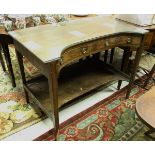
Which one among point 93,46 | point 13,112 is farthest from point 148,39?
point 13,112

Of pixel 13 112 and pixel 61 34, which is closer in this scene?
pixel 61 34

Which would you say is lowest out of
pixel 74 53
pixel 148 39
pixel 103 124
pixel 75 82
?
pixel 103 124

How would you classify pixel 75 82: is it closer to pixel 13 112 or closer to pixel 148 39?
pixel 13 112

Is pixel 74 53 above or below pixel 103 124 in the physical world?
above

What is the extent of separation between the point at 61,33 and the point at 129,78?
950mm

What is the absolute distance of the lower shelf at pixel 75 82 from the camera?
1686 millimetres

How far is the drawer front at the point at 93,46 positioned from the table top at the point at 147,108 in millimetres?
557

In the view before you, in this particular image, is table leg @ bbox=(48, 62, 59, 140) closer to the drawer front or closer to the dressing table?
the dressing table

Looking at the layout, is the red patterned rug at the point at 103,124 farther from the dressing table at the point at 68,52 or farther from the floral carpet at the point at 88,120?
the dressing table at the point at 68,52

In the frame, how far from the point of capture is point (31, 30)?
1553mm

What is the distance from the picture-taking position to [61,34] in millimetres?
1511

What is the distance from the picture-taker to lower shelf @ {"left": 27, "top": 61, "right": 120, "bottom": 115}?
1686 mm

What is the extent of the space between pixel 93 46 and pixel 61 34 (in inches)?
11.4
